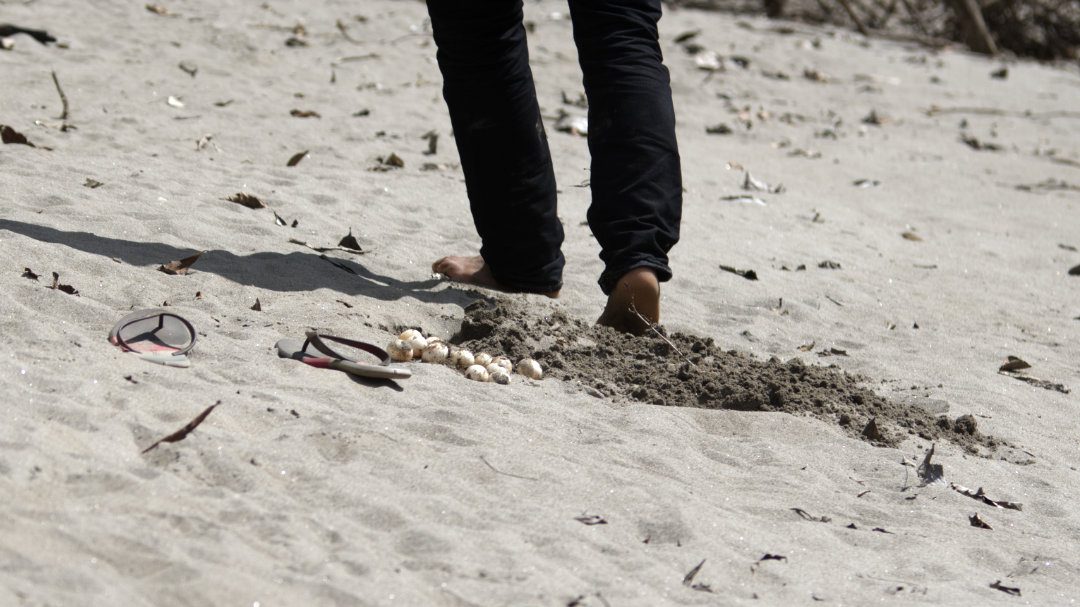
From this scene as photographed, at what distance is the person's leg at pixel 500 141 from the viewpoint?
2924 millimetres

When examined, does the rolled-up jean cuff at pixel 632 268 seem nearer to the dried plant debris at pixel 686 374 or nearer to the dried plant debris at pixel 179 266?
the dried plant debris at pixel 686 374

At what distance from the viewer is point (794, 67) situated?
834cm

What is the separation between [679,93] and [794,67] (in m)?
1.60

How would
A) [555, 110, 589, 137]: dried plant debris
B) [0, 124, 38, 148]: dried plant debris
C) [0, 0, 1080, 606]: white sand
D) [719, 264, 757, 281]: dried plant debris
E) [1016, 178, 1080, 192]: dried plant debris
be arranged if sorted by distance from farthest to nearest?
[1016, 178, 1080, 192]: dried plant debris
[555, 110, 589, 137]: dried plant debris
[0, 124, 38, 148]: dried plant debris
[719, 264, 757, 281]: dried plant debris
[0, 0, 1080, 606]: white sand

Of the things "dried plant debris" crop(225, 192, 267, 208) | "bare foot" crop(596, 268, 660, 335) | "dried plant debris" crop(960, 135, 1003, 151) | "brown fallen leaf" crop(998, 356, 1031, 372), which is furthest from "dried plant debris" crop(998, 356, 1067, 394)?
"dried plant debris" crop(960, 135, 1003, 151)

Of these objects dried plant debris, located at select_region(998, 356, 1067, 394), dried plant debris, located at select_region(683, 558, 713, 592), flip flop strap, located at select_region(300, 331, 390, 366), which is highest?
flip flop strap, located at select_region(300, 331, 390, 366)

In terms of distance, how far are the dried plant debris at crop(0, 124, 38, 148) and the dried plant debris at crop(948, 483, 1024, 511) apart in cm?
343

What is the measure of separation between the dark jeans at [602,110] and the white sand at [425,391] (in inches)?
16.5

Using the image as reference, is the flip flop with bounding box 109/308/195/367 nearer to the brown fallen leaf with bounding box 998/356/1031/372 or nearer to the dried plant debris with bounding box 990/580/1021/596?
the dried plant debris with bounding box 990/580/1021/596

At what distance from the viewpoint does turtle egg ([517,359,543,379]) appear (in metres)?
2.87

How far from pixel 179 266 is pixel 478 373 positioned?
36.8 inches

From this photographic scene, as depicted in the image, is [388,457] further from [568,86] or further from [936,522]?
[568,86]

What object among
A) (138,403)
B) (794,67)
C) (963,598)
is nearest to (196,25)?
(794,67)

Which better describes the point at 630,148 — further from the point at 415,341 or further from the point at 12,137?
the point at 12,137
